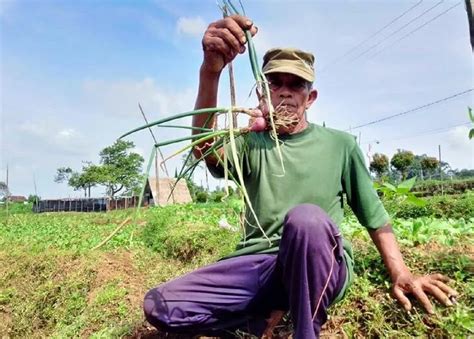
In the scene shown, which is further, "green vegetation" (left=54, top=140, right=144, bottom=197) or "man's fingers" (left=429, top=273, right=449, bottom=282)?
"green vegetation" (left=54, top=140, right=144, bottom=197)

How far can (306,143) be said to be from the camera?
7.16ft

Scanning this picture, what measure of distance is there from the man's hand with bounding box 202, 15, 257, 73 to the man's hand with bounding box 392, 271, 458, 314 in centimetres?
124

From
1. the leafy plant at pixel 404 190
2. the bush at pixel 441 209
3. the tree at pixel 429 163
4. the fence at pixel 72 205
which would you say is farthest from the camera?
the fence at pixel 72 205

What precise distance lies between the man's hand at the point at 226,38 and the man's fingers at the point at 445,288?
132cm

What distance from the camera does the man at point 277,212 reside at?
1988 mm

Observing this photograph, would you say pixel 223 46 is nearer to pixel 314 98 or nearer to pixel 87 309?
pixel 314 98

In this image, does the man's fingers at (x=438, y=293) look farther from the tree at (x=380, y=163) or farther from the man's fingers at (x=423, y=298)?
the tree at (x=380, y=163)

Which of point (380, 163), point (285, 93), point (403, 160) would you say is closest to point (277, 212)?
point (285, 93)

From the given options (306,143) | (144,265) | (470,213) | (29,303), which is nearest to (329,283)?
(306,143)

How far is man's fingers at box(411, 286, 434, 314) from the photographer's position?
6.37ft

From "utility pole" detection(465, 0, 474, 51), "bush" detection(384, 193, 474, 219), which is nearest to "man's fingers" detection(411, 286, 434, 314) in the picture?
"utility pole" detection(465, 0, 474, 51)

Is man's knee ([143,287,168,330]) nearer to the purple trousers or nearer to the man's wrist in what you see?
the purple trousers

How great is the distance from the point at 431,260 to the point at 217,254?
2768 millimetres

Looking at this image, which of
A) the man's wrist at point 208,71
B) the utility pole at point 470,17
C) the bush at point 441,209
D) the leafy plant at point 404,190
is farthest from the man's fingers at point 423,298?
the bush at point 441,209
